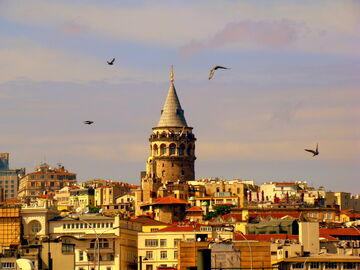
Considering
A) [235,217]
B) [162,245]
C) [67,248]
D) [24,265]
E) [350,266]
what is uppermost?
[235,217]

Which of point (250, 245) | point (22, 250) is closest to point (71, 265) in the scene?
point (22, 250)

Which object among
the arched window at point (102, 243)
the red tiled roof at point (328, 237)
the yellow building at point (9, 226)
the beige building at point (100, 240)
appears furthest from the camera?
the red tiled roof at point (328, 237)

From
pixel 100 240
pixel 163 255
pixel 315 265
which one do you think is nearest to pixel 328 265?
pixel 315 265

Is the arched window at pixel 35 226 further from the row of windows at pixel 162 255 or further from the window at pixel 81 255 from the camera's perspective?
the row of windows at pixel 162 255

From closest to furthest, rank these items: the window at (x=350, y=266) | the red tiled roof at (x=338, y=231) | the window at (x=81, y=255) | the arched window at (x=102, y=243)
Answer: the window at (x=350, y=266) < the window at (x=81, y=255) < the arched window at (x=102, y=243) < the red tiled roof at (x=338, y=231)

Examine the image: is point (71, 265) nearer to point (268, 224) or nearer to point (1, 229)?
point (1, 229)

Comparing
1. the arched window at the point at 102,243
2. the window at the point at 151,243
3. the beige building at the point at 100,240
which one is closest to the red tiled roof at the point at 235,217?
the beige building at the point at 100,240

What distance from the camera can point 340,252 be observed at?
147000mm

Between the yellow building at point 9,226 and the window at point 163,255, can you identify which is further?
the yellow building at point 9,226

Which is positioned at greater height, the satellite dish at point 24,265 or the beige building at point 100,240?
the beige building at point 100,240

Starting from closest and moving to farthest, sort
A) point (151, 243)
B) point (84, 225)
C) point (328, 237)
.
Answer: point (151, 243) → point (84, 225) → point (328, 237)

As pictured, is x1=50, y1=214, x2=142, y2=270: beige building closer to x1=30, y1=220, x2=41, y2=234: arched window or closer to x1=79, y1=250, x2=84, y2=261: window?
x1=79, y1=250, x2=84, y2=261: window

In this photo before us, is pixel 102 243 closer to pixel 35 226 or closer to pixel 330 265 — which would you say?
pixel 35 226

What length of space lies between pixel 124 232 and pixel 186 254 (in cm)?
2389
